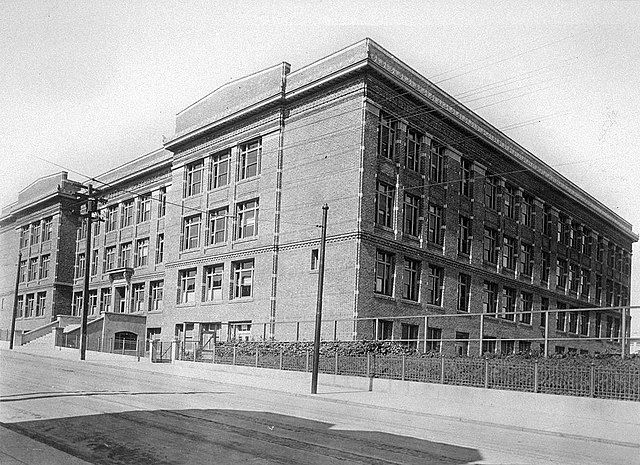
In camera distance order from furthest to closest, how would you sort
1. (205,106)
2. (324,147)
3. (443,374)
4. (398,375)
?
(205,106) < (324,147) < (398,375) < (443,374)

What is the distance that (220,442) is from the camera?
10.8 metres

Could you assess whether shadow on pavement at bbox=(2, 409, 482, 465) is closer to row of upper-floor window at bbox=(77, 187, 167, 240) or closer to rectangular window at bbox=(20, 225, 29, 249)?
row of upper-floor window at bbox=(77, 187, 167, 240)

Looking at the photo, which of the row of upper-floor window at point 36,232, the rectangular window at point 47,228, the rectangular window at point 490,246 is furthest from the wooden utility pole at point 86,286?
the rectangular window at point 490,246

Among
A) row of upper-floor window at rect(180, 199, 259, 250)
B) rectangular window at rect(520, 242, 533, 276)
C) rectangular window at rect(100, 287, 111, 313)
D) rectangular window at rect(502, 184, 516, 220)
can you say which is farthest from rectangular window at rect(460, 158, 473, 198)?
rectangular window at rect(100, 287, 111, 313)

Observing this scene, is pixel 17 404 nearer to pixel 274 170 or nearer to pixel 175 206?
pixel 274 170

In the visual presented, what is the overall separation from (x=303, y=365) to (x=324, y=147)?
12059mm

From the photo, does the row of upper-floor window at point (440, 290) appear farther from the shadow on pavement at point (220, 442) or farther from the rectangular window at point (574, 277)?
the shadow on pavement at point (220, 442)

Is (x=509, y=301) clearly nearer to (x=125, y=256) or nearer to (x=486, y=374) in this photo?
(x=486, y=374)

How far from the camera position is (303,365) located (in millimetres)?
29266

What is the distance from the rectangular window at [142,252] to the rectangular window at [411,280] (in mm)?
24223

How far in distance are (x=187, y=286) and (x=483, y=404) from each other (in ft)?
87.2

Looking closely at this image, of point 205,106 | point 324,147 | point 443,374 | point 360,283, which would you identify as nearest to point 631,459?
point 443,374

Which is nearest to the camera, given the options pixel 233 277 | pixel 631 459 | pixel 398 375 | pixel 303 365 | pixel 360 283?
pixel 631 459

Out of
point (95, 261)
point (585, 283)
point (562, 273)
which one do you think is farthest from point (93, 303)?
point (585, 283)
